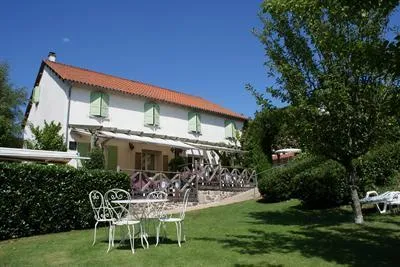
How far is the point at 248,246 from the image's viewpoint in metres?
9.38

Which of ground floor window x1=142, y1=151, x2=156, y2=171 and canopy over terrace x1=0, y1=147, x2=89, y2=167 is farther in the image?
ground floor window x1=142, y1=151, x2=156, y2=171

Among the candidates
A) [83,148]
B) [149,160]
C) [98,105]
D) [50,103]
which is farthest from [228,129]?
[50,103]

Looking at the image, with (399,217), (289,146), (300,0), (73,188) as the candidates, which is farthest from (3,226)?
(289,146)

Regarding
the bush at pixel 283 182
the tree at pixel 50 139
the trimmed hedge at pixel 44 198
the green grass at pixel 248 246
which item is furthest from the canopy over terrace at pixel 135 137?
the green grass at pixel 248 246

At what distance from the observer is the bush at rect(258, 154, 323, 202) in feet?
58.1

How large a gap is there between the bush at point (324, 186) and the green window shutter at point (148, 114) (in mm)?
12327

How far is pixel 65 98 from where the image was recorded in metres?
23.3

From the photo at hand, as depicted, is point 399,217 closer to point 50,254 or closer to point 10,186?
point 50,254

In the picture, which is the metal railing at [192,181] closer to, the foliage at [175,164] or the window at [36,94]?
the foliage at [175,164]

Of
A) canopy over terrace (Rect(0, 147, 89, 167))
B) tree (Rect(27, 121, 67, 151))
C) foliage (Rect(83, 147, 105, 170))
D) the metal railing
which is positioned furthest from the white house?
canopy over terrace (Rect(0, 147, 89, 167))

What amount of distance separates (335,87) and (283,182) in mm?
7363

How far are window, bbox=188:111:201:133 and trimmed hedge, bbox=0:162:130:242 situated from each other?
597 inches

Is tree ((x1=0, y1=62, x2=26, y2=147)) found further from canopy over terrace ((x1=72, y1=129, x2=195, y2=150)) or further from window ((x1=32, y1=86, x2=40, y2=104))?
canopy over terrace ((x1=72, y1=129, x2=195, y2=150))

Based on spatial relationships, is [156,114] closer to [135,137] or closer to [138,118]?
[138,118]
